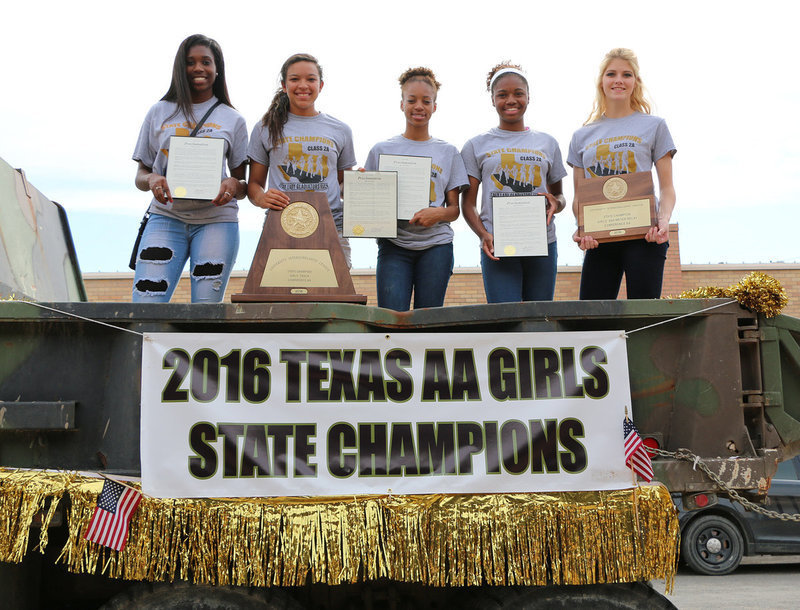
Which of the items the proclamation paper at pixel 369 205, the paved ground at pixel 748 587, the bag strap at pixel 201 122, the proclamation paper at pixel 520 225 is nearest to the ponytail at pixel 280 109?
the bag strap at pixel 201 122

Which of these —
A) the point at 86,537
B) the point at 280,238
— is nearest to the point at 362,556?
the point at 86,537

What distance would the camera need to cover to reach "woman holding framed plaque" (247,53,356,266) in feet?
14.6

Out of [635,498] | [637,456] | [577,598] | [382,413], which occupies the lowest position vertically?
[577,598]

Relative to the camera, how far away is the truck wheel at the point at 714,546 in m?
9.23

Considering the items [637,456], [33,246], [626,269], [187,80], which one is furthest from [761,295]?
[33,246]

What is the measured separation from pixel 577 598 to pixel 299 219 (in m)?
2.03

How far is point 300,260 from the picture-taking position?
12.1ft

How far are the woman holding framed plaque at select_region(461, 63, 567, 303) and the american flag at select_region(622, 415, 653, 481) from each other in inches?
51.9

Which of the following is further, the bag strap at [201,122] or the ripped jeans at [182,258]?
the bag strap at [201,122]

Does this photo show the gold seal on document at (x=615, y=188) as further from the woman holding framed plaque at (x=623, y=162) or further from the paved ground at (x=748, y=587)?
the paved ground at (x=748, y=587)

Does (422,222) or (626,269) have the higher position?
(422,222)

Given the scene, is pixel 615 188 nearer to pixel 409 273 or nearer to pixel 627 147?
pixel 627 147

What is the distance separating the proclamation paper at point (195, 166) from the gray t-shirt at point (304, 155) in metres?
0.32

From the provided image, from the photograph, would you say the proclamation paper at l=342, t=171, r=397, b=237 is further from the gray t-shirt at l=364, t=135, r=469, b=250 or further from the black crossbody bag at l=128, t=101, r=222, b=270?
the black crossbody bag at l=128, t=101, r=222, b=270
